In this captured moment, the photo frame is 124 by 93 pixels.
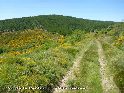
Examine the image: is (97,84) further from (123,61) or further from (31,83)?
(123,61)

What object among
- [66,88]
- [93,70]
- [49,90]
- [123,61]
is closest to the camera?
[49,90]

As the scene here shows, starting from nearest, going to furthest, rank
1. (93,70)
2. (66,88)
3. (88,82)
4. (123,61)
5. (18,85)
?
(18,85), (66,88), (88,82), (93,70), (123,61)

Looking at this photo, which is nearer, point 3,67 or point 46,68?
point 3,67

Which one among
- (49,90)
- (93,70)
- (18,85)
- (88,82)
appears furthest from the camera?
(93,70)

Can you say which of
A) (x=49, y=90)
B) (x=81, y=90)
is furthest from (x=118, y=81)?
(x=49, y=90)

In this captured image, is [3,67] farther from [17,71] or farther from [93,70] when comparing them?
[93,70]

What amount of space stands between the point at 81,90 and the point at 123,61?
38.8ft

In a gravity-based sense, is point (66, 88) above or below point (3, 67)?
below

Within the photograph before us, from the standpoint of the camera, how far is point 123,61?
1367 inches

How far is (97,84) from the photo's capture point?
26422mm

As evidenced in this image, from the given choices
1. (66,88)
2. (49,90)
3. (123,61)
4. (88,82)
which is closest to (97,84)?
(88,82)

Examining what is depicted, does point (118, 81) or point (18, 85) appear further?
point (118, 81)

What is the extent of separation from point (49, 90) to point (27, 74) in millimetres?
2018

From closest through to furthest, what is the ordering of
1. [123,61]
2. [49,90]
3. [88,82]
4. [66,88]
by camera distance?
1. [49,90]
2. [66,88]
3. [88,82]
4. [123,61]
